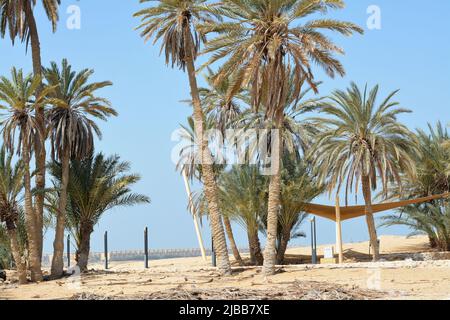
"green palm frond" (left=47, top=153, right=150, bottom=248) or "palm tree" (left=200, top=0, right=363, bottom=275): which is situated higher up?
"palm tree" (left=200, top=0, right=363, bottom=275)

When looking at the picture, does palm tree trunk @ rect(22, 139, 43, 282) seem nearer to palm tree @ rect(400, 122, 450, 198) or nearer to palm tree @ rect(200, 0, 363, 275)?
palm tree @ rect(200, 0, 363, 275)

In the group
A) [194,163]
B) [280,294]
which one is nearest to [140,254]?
[194,163]

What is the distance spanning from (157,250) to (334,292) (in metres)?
42.6

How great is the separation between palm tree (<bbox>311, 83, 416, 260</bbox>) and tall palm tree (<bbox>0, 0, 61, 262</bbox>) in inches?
484

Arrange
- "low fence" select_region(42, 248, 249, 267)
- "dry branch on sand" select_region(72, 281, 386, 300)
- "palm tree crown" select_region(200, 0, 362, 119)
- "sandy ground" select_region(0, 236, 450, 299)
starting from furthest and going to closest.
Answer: "low fence" select_region(42, 248, 249, 267) → "palm tree crown" select_region(200, 0, 362, 119) → "sandy ground" select_region(0, 236, 450, 299) → "dry branch on sand" select_region(72, 281, 386, 300)

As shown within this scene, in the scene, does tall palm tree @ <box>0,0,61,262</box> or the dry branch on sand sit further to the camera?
tall palm tree @ <box>0,0,61,262</box>

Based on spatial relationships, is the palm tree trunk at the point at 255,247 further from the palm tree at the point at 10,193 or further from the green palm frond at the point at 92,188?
the palm tree at the point at 10,193

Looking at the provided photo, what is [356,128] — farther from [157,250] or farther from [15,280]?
[157,250]

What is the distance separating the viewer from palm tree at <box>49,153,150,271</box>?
30500 mm

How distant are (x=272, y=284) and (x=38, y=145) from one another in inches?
471

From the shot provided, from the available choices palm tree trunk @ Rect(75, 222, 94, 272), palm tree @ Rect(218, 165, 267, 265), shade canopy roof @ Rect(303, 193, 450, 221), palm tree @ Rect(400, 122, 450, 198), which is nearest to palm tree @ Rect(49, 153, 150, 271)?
palm tree trunk @ Rect(75, 222, 94, 272)

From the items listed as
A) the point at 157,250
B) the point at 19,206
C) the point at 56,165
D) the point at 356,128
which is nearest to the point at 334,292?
the point at 356,128

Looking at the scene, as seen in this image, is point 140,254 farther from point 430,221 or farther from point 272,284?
point 272,284
